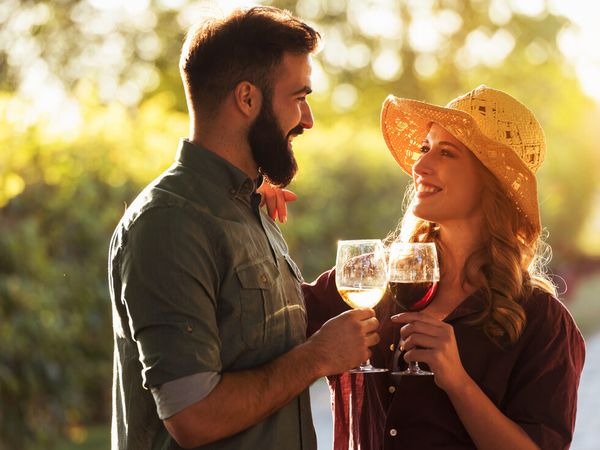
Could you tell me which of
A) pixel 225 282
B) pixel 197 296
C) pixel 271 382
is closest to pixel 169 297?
pixel 197 296

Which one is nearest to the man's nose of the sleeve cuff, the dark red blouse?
the dark red blouse

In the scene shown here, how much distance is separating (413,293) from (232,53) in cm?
83

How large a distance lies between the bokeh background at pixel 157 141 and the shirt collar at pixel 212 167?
0.38 meters

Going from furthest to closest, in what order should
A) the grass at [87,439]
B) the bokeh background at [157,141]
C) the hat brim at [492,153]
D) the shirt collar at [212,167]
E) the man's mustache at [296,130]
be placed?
the grass at [87,439] → the bokeh background at [157,141] → the hat brim at [492,153] → the man's mustache at [296,130] → the shirt collar at [212,167]

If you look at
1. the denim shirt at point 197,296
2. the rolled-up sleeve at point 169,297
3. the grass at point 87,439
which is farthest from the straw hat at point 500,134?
the grass at point 87,439

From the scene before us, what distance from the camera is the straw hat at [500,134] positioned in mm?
3021

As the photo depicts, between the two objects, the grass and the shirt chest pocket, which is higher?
the shirt chest pocket

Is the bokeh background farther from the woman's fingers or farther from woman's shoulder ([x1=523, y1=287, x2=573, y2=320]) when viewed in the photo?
woman's shoulder ([x1=523, y1=287, x2=573, y2=320])

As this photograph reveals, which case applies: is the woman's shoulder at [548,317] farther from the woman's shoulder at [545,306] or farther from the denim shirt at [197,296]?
the denim shirt at [197,296]

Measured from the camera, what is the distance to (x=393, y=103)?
131 inches

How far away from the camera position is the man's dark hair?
2.63 meters

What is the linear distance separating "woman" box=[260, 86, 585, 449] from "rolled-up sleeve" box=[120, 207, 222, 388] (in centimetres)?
62

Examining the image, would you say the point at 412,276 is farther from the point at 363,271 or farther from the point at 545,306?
the point at 545,306

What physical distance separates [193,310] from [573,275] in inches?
575
